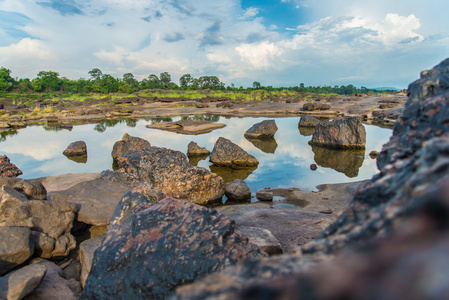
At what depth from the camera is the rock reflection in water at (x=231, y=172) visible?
37.1 feet

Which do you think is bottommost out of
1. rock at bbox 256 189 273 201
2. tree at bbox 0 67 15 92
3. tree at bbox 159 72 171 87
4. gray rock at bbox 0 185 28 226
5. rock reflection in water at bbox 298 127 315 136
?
rock at bbox 256 189 273 201

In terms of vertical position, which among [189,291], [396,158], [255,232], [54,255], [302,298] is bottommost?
[54,255]

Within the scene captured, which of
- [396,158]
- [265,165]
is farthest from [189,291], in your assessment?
[265,165]

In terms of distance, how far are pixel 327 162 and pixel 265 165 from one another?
11.0 feet

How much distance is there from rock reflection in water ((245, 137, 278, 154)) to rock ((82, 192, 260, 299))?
12.8m

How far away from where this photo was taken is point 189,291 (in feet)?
3.66

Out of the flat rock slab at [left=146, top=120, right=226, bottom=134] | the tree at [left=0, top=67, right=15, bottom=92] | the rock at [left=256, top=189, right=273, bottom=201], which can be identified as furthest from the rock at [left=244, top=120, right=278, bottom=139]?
the tree at [left=0, top=67, right=15, bottom=92]

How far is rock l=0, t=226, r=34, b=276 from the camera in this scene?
→ 4.03 metres

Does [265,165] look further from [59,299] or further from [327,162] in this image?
[59,299]

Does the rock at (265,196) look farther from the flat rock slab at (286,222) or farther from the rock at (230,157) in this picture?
the rock at (230,157)

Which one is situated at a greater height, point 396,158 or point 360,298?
point 396,158

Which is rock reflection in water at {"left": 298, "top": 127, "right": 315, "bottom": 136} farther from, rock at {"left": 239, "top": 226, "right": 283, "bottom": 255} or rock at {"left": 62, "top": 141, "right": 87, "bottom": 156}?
rock at {"left": 239, "top": 226, "right": 283, "bottom": 255}

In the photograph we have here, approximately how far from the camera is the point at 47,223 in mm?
5223

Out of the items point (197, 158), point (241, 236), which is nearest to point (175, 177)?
point (197, 158)
